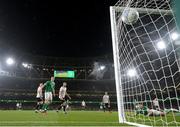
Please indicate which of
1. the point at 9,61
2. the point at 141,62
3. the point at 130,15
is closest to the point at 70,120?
the point at 141,62

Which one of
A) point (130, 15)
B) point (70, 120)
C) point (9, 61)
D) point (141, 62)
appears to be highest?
point (9, 61)

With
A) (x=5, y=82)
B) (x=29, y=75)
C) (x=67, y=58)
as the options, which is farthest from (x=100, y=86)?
(x=5, y=82)

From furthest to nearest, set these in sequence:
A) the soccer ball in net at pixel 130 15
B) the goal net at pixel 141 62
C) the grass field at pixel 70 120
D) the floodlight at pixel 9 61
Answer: the floodlight at pixel 9 61 → the soccer ball in net at pixel 130 15 → the grass field at pixel 70 120 → the goal net at pixel 141 62

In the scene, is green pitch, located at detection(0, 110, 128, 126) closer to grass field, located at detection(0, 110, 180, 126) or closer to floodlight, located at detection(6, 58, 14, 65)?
grass field, located at detection(0, 110, 180, 126)

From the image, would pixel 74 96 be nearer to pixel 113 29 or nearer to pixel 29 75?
pixel 29 75

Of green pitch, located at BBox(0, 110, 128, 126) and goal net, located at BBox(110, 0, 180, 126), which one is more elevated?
goal net, located at BBox(110, 0, 180, 126)

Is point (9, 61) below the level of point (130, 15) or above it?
above

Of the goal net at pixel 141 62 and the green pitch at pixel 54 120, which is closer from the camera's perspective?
the goal net at pixel 141 62

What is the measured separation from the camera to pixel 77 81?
37094mm

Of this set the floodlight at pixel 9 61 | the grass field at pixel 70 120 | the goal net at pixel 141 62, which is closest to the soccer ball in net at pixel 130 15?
the goal net at pixel 141 62

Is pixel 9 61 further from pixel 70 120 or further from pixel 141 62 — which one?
pixel 141 62

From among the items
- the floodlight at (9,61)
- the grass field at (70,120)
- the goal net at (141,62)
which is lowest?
the grass field at (70,120)

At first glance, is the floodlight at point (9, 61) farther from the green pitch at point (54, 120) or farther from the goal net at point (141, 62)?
the goal net at point (141, 62)

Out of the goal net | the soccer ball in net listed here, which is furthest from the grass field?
the soccer ball in net
